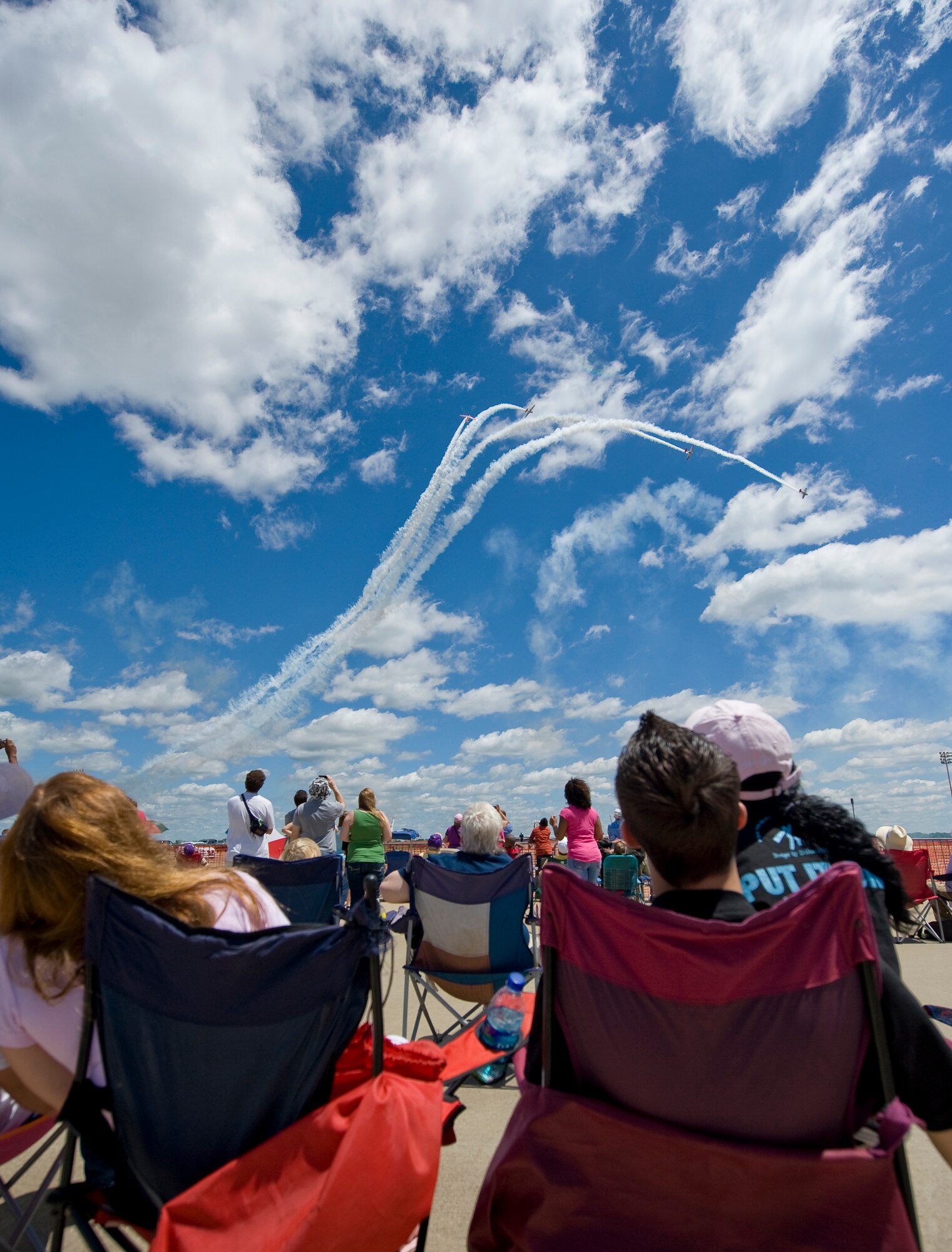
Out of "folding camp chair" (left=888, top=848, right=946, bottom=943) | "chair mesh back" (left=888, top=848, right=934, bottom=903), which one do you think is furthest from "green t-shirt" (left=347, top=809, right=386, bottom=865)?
"chair mesh back" (left=888, top=848, right=934, bottom=903)

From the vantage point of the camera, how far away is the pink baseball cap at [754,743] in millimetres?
2148

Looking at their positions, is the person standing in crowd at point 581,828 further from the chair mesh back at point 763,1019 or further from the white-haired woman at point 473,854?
the chair mesh back at point 763,1019

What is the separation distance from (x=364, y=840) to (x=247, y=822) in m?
1.19

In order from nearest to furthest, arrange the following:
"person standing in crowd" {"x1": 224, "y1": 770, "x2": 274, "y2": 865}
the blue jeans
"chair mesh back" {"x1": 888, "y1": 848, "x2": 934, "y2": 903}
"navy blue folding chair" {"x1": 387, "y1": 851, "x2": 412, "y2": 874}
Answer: "person standing in crowd" {"x1": 224, "y1": 770, "x2": 274, "y2": 865}, the blue jeans, "chair mesh back" {"x1": 888, "y1": 848, "x2": 934, "y2": 903}, "navy blue folding chair" {"x1": 387, "y1": 851, "x2": 412, "y2": 874}

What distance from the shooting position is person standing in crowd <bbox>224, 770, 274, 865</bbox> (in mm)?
7047

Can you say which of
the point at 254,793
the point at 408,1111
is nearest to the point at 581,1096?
the point at 408,1111

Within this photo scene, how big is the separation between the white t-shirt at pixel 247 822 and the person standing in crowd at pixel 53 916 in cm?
525

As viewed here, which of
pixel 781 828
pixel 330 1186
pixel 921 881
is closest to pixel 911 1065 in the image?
pixel 781 828

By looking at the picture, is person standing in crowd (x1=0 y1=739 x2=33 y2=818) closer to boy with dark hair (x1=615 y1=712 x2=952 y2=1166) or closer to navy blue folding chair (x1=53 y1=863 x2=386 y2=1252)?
navy blue folding chair (x1=53 y1=863 x2=386 y2=1252)

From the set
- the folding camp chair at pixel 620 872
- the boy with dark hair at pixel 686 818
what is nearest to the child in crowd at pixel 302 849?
the boy with dark hair at pixel 686 818

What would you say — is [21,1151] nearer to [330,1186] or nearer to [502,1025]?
[330,1186]

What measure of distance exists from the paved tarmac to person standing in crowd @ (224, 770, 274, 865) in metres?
3.81

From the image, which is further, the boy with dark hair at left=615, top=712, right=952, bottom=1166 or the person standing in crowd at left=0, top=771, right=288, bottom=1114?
the person standing in crowd at left=0, top=771, right=288, bottom=1114

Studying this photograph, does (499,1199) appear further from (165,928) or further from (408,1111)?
(165,928)
